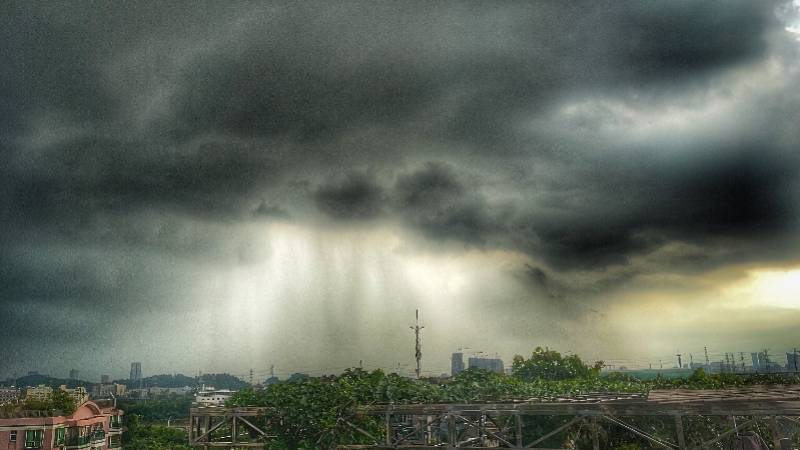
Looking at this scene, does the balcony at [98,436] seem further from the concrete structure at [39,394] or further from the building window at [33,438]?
the building window at [33,438]

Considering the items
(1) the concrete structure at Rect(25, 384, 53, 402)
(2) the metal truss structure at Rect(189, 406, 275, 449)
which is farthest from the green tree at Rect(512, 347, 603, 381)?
(1) the concrete structure at Rect(25, 384, 53, 402)

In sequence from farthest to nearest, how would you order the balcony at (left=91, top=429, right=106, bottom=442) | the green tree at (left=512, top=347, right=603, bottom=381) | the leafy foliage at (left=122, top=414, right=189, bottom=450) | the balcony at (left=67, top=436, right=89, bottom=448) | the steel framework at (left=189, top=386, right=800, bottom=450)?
the leafy foliage at (left=122, top=414, right=189, bottom=450) < the balcony at (left=91, top=429, right=106, bottom=442) < the balcony at (left=67, top=436, right=89, bottom=448) < the green tree at (left=512, top=347, right=603, bottom=381) < the steel framework at (left=189, top=386, right=800, bottom=450)

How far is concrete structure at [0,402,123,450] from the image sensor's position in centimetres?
4928

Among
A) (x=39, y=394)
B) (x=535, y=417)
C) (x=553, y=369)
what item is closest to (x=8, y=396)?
(x=39, y=394)

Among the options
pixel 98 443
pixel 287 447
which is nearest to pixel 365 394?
pixel 287 447

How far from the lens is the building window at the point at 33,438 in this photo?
4931 centimetres

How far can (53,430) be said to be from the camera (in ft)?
164

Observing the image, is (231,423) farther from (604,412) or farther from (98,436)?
(98,436)

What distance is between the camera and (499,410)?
14359mm

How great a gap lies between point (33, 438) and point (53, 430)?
1574 mm

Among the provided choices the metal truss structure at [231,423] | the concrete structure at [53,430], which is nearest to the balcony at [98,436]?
the concrete structure at [53,430]

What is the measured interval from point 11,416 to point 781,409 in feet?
195

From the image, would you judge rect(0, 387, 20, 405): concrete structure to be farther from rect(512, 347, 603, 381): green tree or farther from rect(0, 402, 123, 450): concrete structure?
rect(512, 347, 603, 381): green tree

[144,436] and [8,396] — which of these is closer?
[144,436]
